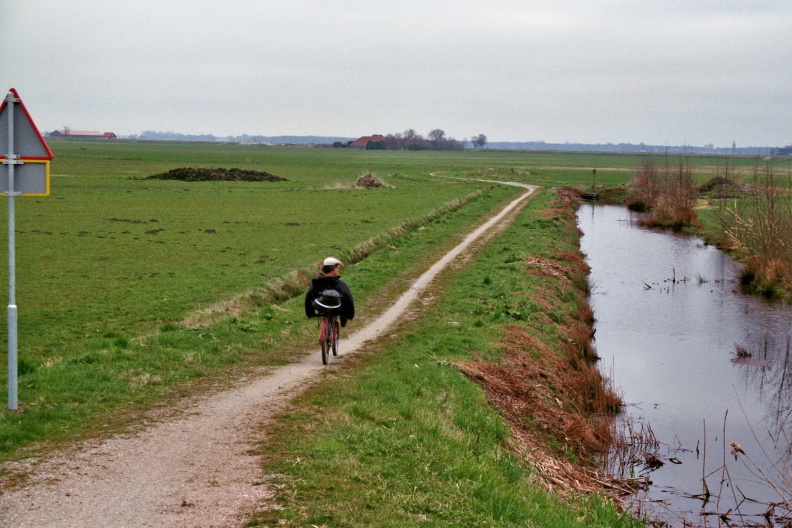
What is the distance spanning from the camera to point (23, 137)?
10031 millimetres

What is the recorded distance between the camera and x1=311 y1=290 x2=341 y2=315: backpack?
1370 centimetres

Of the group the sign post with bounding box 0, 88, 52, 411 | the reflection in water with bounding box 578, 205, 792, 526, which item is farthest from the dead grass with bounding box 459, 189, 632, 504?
the sign post with bounding box 0, 88, 52, 411

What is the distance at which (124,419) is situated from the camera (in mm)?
10375

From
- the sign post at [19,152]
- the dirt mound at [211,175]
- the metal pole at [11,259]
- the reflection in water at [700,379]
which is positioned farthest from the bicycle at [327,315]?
the dirt mound at [211,175]

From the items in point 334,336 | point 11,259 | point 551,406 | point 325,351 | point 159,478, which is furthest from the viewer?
point 551,406

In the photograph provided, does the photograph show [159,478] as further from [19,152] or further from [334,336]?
[334,336]

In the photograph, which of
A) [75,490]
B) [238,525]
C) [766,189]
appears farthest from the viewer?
[766,189]

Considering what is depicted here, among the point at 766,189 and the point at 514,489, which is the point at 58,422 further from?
the point at 766,189

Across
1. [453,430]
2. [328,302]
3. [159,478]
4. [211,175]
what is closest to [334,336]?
[328,302]

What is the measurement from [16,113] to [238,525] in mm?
6060

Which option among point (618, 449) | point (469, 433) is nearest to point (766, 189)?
point (618, 449)

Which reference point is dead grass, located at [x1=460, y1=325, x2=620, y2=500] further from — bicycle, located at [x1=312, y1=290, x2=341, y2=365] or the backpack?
the backpack

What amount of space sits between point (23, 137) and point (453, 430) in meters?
6.93

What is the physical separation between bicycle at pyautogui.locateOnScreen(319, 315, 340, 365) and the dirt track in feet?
8.85
